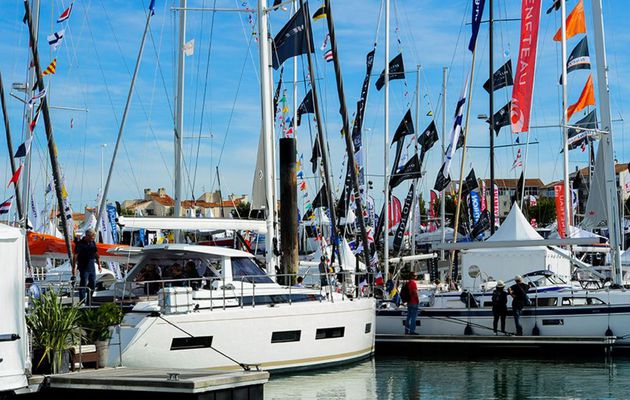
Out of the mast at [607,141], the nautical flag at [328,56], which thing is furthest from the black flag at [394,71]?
the mast at [607,141]

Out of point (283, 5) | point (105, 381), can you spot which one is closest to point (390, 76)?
point (283, 5)

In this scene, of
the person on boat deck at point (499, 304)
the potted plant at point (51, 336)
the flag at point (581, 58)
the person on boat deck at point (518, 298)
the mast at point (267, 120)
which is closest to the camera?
the potted plant at point (51, 336)

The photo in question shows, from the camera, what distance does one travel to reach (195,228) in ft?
75.3

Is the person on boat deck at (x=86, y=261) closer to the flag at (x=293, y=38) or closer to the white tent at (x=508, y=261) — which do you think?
the flag at (x=293, y=38)

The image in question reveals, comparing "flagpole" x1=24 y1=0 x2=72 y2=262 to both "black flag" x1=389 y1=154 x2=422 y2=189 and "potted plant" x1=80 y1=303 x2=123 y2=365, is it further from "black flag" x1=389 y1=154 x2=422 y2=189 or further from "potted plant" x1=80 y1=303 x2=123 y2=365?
"black flag" x1=389 y1=154 x2=422 y2=189

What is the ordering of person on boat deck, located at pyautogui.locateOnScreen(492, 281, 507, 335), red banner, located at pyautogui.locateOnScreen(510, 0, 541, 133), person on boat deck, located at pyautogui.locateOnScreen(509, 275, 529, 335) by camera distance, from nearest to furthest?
person on boat deck, located at pyautogui.locateOnScreen(509, 275, 529, 335)
person on boat deck, located at pyautogui.locateOnScreen(492, 281, 507, 335)
red banner, located at pyautogui.locateOnScreen(510, 0, 541, 133)

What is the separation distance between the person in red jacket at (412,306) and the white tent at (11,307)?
1535 centimetres

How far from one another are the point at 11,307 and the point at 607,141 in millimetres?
19952

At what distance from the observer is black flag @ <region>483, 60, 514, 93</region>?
39.1m

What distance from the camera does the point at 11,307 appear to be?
13523 millimetres

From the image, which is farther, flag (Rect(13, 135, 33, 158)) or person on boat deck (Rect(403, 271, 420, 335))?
person on boat deck (Rect(403, 271, 420, 335))

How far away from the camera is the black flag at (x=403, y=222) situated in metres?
39.2

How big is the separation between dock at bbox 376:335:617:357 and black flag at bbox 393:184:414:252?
11.2 metres

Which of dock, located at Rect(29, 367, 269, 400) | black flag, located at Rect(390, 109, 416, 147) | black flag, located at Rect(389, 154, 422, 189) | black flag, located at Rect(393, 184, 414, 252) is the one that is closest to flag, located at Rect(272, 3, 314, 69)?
dock, located at Rect(29, 367, 269, 400)
